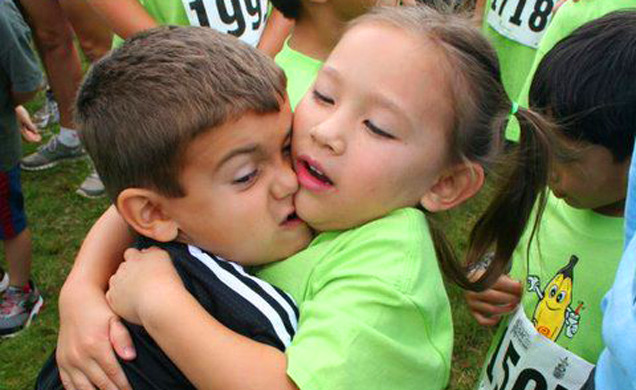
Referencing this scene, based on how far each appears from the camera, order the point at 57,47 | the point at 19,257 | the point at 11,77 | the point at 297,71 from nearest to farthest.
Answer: the point at 297,71
the point at 11,77
the point at 19,257
the point at 57,47

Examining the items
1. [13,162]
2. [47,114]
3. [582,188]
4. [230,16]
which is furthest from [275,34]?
[47,114]

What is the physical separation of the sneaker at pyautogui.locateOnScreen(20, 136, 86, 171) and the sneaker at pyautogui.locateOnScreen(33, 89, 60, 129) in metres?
0.53

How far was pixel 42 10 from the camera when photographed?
4.54 m

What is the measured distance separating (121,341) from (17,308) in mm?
2477

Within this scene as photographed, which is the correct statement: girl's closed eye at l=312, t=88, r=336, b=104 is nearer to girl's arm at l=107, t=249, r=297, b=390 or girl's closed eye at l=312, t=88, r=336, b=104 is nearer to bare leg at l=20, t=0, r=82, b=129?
girl's arm at l=107, t=249, r=297, b=390

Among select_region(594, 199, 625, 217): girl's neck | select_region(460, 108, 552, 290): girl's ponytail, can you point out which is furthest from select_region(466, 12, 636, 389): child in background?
select_region(460, 108, 552, 290): girl's ponytail

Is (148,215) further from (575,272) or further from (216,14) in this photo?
(216,14)

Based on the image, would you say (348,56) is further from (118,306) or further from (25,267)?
(25,267)

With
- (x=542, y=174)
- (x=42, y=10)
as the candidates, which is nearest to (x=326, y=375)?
(x=542, y=174)

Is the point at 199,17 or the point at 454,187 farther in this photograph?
the point at 199,17

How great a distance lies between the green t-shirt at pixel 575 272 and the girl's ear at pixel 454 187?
1.77 ft

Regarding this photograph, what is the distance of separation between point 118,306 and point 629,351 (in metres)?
1.01

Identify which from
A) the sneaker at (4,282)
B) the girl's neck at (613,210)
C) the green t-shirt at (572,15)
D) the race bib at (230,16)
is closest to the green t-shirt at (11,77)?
the sneaker at (4,282)

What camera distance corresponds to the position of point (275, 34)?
10.1ft
